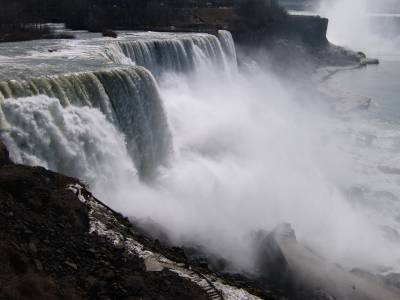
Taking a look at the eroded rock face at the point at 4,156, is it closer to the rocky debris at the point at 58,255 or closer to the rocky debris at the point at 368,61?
the rocky debris at the point at 58,255

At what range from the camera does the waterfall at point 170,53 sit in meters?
24.5

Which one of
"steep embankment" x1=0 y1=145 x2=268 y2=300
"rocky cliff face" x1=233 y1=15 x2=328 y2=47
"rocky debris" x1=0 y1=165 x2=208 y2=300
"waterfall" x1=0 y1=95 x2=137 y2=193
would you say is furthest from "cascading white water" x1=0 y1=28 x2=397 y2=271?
"rocky cliff face" x1=233 y1=15 x2=328 y2=47

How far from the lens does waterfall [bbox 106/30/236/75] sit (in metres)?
24.5

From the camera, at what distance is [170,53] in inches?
1113

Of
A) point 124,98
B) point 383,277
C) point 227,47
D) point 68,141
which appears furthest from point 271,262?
point 227,47

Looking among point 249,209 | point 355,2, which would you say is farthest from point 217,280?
point 355,2

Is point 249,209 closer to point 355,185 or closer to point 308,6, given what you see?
point 355,185

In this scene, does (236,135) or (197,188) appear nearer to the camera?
(197,188)

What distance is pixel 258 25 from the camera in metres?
52.8

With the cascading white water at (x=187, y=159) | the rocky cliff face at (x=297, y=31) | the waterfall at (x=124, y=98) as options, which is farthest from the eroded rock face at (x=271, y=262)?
the rocky cliff face at (x=297, y=31)

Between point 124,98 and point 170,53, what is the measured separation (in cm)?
1155

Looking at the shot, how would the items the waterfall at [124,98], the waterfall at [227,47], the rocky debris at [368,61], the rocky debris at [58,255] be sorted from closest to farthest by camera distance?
the rocky debris at [58,255] < the waterfall at [124,98] < the waterfall at [227,47] < the rocky debris at [368,61]

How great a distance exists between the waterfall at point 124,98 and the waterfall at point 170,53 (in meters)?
4.23

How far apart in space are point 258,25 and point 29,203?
4646 cm
